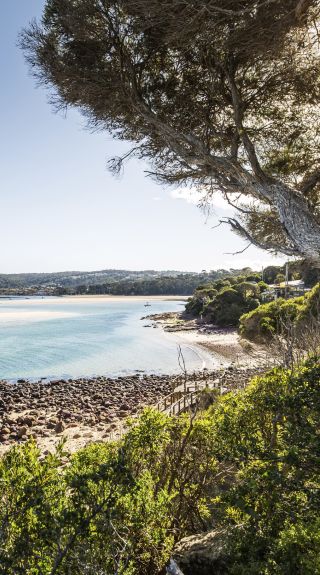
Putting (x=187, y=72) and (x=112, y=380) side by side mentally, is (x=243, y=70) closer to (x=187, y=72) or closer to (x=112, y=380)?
(x=187, y=72)

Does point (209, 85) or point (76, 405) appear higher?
point (209, 85)

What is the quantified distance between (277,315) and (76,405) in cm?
1462

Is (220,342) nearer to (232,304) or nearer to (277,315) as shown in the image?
(277,315)

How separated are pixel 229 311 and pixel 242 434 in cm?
3955

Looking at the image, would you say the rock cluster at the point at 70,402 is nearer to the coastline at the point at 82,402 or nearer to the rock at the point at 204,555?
the coastline at the point at 82,402

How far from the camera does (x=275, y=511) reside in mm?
2539

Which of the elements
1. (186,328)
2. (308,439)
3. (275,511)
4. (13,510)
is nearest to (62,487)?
(13,510)

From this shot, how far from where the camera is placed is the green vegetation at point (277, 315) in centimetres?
2151

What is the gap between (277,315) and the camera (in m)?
24.3

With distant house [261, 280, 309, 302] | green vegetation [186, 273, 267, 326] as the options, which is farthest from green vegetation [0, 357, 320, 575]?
green vegetation [186, 273, 267, 326]

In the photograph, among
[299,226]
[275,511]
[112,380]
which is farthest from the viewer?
[112,380]

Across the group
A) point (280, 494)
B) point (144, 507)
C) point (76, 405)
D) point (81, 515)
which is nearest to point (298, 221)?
point (280, 494)

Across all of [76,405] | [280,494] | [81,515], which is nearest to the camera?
[81,515]

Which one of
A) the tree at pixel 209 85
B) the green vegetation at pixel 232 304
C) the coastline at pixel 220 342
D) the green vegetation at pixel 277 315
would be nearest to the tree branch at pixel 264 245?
the tree at pixel 209 85
